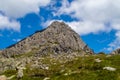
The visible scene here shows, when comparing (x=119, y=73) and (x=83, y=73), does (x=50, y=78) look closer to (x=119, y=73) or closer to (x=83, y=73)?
(x=83, y=73)

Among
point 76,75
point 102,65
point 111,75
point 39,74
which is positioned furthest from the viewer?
point 39,74

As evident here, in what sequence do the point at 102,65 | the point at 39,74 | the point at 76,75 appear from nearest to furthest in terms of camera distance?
the point at 76,75 → the point at 102,65 → the point at 39,74

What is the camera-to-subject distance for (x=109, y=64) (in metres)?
39.4

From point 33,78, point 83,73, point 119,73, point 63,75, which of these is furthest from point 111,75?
point 33,78

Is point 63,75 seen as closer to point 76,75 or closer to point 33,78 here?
point 76,75

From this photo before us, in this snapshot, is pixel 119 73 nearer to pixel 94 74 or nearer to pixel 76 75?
pixel 94 74

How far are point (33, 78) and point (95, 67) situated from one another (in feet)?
28.3

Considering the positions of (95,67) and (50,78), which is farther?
(95,67)

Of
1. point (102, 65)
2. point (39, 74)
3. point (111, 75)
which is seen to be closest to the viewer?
point (111, 75)

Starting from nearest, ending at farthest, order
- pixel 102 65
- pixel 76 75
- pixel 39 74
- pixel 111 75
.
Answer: pixel 111 75, pixel 76 75, pixel 102 65, pixel 39 74

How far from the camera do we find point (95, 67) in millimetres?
39438

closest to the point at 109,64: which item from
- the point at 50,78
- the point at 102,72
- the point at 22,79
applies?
the point at 102,72

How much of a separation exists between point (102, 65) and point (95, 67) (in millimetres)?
1023

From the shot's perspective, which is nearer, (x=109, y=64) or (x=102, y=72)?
(x=102, y=72)
